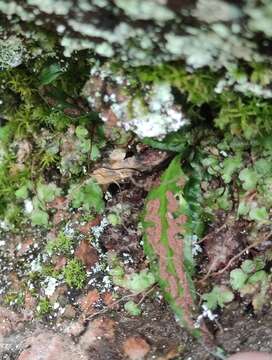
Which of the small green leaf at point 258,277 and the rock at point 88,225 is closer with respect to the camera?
the small green leaf at point 258,277

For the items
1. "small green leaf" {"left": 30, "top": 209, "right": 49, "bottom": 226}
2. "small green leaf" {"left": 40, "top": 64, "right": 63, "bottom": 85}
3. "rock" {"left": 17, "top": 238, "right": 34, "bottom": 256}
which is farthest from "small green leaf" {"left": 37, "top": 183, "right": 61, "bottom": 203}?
"small green leaf" {"left": 40, "top": 64, "right": 63, "bottom": 85}

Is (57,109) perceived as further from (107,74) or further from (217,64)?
(217,64)

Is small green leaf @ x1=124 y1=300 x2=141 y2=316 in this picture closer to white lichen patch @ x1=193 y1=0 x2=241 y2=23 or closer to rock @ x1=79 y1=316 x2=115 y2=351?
rock @ x1=79 y1=316 x2=115 y2=351

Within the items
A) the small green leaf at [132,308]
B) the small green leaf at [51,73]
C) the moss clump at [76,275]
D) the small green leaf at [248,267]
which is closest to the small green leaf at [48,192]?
the moss clump at [76,275]

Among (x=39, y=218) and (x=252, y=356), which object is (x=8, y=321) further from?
(x=252, y=356)

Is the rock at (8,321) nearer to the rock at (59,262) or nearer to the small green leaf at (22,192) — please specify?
the rock at (59,262)

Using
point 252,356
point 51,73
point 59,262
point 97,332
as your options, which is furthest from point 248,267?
point 51,73

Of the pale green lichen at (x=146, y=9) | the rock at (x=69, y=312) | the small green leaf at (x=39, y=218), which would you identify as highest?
the pale green lichen at (x=146, y=9)
